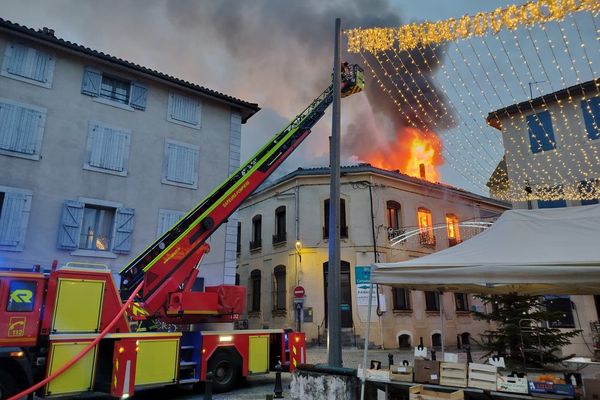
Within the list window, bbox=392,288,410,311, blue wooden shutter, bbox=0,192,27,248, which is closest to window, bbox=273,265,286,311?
window, bbox=392,288,410,311

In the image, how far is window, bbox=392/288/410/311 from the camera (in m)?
22.6

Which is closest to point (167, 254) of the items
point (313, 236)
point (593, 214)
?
point (593, 214)

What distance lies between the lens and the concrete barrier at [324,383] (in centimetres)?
714

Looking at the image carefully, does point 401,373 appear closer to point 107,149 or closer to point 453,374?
point 453,374

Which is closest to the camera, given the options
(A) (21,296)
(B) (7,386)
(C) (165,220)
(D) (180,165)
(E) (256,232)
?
(B) (7,386)

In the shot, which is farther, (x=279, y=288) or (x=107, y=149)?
(x=279, y=288)

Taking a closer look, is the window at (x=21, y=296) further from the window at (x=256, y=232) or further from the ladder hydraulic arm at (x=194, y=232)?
the window at (x=256, y=232)

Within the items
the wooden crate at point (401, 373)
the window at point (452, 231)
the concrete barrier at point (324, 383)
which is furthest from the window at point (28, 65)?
the window at point (452, 231)

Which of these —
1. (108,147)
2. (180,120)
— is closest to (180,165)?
(180,120)

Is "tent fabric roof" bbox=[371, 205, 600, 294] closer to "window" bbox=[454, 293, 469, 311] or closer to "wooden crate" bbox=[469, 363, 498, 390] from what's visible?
"wooden crate" bbox=[469, 363, 498, 390]

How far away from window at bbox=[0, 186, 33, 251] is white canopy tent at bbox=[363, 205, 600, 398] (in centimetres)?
1150

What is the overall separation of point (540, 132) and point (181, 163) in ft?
51.4

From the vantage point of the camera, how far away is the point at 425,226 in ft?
85.0

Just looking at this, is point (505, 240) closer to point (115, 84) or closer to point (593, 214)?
point (593, 214)
